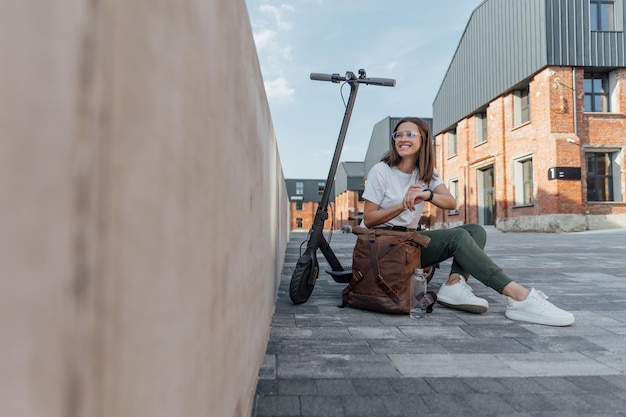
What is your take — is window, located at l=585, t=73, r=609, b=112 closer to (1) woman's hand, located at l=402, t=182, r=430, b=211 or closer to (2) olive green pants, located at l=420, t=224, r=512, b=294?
(2) olive green pants, located at l=420, t=224, r=512, b=294

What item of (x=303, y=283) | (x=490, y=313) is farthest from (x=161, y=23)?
(x=490, y=313)

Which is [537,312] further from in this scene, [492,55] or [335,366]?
[492,55]

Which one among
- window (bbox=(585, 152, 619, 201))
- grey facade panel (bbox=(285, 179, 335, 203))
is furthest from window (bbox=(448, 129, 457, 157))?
grey facade panel (bbox=(285, 179, 335, 203))

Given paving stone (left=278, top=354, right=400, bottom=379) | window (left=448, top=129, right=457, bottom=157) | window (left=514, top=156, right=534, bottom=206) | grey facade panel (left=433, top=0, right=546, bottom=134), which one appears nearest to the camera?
paving stone (left=278, top=354, right=400, bottom=379)

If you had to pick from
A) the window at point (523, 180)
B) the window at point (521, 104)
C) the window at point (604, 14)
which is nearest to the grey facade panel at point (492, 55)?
the window at point (521, 104)

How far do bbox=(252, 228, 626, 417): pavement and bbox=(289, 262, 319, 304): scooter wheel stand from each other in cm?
9

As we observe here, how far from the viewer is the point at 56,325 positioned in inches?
13.4

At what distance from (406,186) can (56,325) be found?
3.02m

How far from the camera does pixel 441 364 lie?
1.97 metres

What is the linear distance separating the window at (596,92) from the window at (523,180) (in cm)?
293

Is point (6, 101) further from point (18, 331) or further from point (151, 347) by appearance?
point (151, 347)

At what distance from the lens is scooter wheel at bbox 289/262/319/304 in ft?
10.3

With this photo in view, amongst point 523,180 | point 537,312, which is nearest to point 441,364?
point 537,312

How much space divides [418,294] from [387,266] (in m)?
0.44
